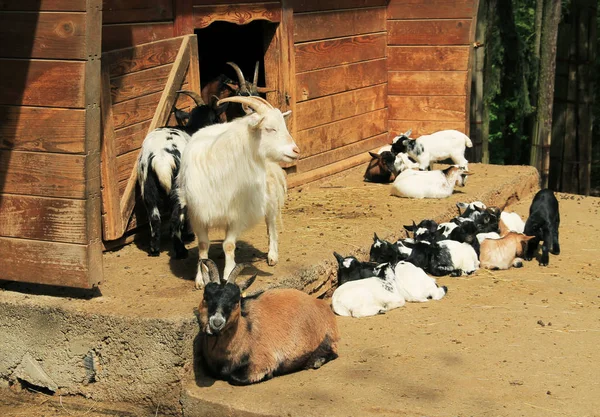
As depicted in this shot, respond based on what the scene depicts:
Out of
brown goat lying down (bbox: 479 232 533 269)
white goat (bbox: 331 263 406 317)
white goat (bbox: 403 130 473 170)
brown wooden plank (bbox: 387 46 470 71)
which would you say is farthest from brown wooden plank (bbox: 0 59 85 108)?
brown wooden plank (bbox: 387 46 470 71)

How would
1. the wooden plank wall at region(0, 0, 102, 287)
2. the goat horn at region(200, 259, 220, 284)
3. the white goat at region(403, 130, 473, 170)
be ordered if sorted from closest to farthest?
the goat horn at region(200, 259, 220, 284)
the wooden plank wall at region(0, 0, 102, 287)
the white goat at region(403, 130, 473, 170)

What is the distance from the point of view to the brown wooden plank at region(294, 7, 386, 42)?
10.3 m

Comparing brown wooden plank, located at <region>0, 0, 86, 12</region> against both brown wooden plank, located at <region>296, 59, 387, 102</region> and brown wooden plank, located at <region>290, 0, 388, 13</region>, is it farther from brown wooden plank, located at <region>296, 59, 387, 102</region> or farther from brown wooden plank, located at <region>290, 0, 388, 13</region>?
brown wooden plank, located at <region>296, 59, 387, 102</region>

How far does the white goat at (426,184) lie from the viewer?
10086 mm

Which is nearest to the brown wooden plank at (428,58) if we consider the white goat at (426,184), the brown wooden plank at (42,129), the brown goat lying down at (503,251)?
the white goat at (426,184)

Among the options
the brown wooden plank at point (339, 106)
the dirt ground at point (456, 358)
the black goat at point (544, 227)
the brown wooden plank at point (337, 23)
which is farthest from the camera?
the brown wooden plank at point (339, 106)

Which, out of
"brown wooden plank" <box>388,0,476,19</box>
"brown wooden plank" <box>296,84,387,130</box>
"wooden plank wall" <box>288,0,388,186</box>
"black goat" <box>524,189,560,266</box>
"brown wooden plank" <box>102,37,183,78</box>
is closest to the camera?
"brown wooden plank" <box>102,37,183,78</box>

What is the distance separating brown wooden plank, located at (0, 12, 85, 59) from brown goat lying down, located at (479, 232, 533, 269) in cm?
426

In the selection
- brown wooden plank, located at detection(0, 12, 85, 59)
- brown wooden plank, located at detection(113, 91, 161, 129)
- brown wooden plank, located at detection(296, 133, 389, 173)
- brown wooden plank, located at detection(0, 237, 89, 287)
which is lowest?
brown wooden plank, located at detection(0, 237, 89, 287)

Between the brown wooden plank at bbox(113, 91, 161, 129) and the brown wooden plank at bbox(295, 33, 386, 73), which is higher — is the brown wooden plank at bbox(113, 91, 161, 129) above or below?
below

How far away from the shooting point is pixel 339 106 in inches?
441

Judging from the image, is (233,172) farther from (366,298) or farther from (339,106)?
(339,106)

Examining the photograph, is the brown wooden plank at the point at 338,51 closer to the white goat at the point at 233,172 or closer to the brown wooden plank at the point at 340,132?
the brown wooden plank at the point at 340,132

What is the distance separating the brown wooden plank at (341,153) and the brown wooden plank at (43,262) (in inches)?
177
